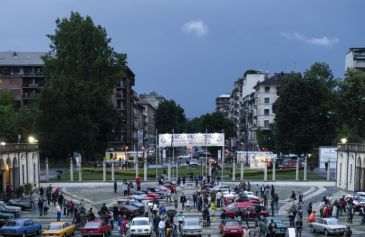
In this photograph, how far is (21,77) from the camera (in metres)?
122

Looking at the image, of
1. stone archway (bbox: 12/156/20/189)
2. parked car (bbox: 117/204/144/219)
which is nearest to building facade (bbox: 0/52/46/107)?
stone archway (bbox: 12/156/20/189)

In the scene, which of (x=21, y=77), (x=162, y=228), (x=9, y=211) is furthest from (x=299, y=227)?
(x=21, y=77)

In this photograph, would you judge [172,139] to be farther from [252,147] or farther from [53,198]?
[252,147]

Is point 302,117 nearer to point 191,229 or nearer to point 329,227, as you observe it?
point 329,227

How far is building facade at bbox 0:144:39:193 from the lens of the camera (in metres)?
53.7

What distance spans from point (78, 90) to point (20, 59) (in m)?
46.9

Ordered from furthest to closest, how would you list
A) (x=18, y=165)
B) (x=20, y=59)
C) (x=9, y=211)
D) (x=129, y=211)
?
(x=20, y=59), (x=18, y=165), (x=129, y=211), (x=9, y=211)

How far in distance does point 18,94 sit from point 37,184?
2487 inches

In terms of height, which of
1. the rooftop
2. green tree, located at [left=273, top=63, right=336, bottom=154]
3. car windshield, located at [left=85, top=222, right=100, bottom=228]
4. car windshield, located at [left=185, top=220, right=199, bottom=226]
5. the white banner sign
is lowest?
car windshield, located at [left=85, top=222, right=100, bottom=228]

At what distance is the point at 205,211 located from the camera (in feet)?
123

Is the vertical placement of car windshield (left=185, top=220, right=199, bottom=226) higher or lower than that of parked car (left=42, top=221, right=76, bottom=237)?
higher

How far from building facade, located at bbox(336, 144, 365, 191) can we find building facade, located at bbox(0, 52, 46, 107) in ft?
253

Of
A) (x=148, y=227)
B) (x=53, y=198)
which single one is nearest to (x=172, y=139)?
(x=53, y=198)

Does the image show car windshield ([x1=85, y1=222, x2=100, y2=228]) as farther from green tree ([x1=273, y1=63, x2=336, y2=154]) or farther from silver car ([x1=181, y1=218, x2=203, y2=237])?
green tree ([x1=273, y1=63, x2=336, y2=154])
